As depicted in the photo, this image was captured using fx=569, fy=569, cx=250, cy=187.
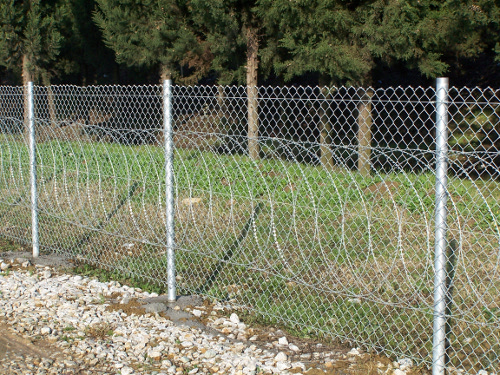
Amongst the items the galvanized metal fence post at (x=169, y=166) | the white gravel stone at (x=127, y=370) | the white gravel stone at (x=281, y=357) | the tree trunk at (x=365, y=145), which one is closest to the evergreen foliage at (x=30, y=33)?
the tree trunk at (x=365, y=145)

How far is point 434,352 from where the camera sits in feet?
10.5

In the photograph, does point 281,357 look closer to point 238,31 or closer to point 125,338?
point 125,338

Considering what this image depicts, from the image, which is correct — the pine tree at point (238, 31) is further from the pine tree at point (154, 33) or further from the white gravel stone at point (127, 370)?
the white gravel stone at point (127, 370)

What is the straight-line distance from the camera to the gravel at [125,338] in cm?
359

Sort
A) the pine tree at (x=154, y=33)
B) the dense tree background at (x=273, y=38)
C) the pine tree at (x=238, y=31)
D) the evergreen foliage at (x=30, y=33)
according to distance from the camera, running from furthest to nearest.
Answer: the evergreen foliage at (x=30, y=33) < the pine tree at (x=154, y=33) < the pine tree at (x=238, y=31) < the dense tree background at (x=273, y=38)

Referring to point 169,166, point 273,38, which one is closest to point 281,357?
point 169,166

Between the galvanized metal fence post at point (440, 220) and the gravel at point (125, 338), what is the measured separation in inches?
15.1

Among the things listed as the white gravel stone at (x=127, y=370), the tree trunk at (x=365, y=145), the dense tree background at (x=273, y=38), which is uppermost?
the dense tree background at (x=273, y=38)

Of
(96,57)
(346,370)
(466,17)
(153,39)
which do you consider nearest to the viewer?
(346,370)

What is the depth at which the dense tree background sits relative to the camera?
29.0 feet

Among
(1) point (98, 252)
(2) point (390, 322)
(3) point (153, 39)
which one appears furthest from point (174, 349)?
(3) point (153, 39)

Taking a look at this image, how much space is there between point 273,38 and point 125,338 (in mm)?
8130

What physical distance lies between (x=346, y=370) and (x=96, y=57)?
17.1 metres

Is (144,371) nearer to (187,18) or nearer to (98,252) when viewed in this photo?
(98,252)
